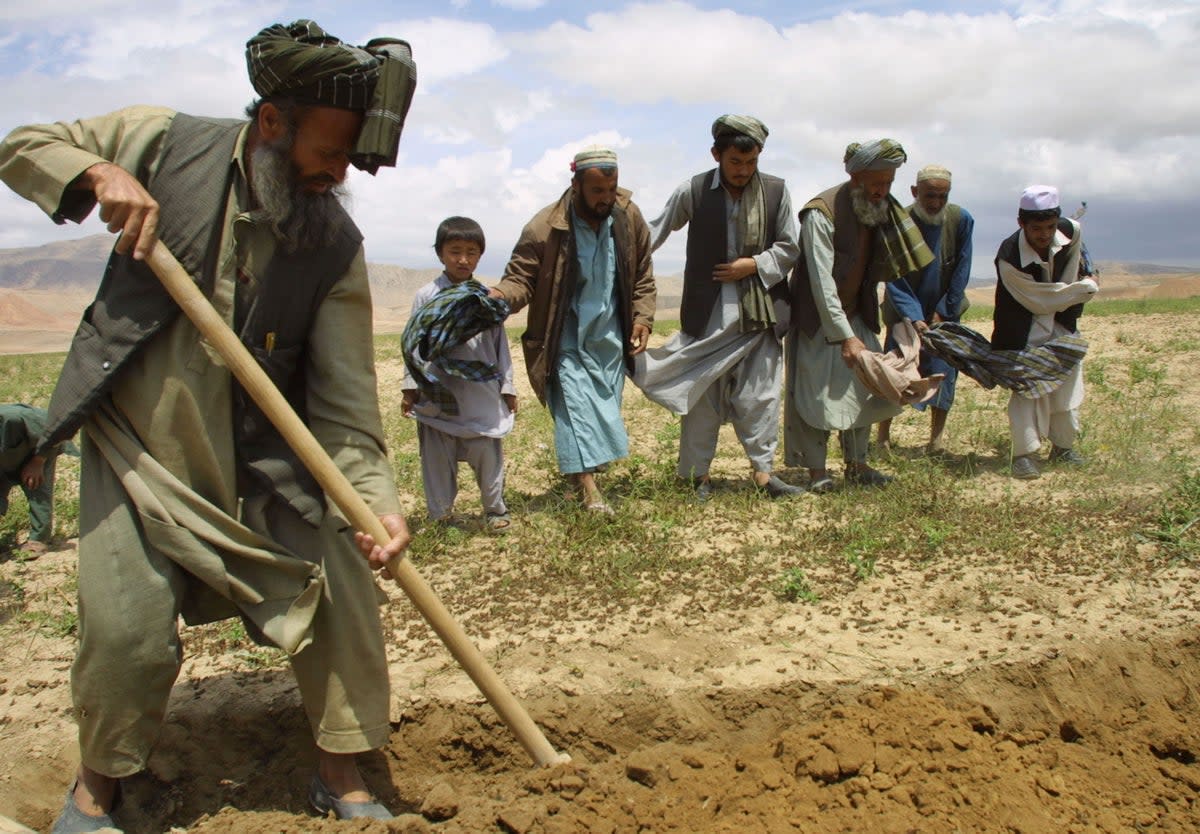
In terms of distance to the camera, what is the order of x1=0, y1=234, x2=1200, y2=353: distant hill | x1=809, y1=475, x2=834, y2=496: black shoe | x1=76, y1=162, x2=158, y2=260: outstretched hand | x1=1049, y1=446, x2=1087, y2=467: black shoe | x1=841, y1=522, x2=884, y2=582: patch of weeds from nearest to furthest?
1. x1=76, y1=162, x2=158, y2=260: outstretched hand
2. x1=841, y1=522, x2=884, y2=582: patch of weeds
3. x1=809, y1=475, x2=834, y2=496: black shoe
4. x1=1049, y1=446, x2=1087, y2=467: black shoe
5. x1=0, y1=234, x2=1200, y2=353: distant hill

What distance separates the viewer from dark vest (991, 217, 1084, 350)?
20.4ft

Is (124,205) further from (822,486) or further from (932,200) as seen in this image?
(932,200)

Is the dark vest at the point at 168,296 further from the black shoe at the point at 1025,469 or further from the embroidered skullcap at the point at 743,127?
the black shoe at the point at 1025,469

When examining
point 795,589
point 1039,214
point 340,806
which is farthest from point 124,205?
point 1039,214

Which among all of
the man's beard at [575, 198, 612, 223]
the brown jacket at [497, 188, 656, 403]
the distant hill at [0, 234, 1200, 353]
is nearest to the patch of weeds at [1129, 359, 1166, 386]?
the brown jacket at [497, 188, 656, 403]

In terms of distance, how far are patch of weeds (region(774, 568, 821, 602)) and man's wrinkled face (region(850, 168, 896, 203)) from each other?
2404mm

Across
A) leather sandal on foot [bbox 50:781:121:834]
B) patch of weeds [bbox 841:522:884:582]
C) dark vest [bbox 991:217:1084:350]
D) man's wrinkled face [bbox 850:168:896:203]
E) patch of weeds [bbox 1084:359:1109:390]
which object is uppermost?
man's wrinkled face [bbox 850:168:896:203]

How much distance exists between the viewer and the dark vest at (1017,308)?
6227mm

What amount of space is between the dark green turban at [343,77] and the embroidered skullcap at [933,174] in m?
4.84

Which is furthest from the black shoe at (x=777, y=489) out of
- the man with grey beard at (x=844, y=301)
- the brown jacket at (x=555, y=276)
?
the brown jacket at (x=555, y=276)

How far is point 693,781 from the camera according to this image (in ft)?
9.88

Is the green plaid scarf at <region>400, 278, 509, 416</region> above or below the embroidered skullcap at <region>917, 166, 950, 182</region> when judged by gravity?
below

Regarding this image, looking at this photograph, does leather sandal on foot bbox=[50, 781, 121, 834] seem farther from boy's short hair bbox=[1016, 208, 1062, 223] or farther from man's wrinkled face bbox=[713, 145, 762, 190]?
boy's short hair bbox=[1016, 208, 1062, 223]

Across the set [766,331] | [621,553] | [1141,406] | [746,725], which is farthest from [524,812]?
[1141,406]
